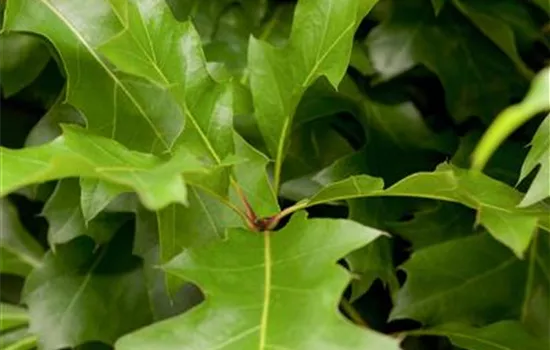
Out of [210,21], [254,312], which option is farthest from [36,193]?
[254,312]

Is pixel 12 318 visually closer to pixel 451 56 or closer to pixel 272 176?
pixel 272 176

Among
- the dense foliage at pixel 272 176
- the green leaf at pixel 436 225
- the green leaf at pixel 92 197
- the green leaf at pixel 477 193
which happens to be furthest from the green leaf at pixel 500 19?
the green leaf at pixel 92 197

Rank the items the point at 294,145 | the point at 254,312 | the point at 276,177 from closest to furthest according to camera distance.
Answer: the point at 254,312, the point at 276,177, the point at 294,145

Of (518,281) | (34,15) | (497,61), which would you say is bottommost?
(518,281)

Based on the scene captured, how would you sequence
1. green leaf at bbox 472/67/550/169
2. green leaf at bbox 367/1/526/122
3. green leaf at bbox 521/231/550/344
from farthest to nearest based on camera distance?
green leaf at bbox 367/1/526/122, green leaf at bbox 521/231/550/344, green leaf at bbox 472/67/550/169

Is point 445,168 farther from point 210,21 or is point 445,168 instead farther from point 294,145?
point 210,21

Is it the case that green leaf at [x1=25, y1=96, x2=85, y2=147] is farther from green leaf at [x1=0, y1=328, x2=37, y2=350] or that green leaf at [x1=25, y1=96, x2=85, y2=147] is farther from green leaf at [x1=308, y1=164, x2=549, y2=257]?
green leaf at [x1=308, y1=164, x2=549, y2=257]

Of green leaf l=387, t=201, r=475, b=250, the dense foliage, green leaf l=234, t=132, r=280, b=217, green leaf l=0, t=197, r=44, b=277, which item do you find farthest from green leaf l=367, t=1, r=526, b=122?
green leaf l=0, t=197, r=44, b=277
